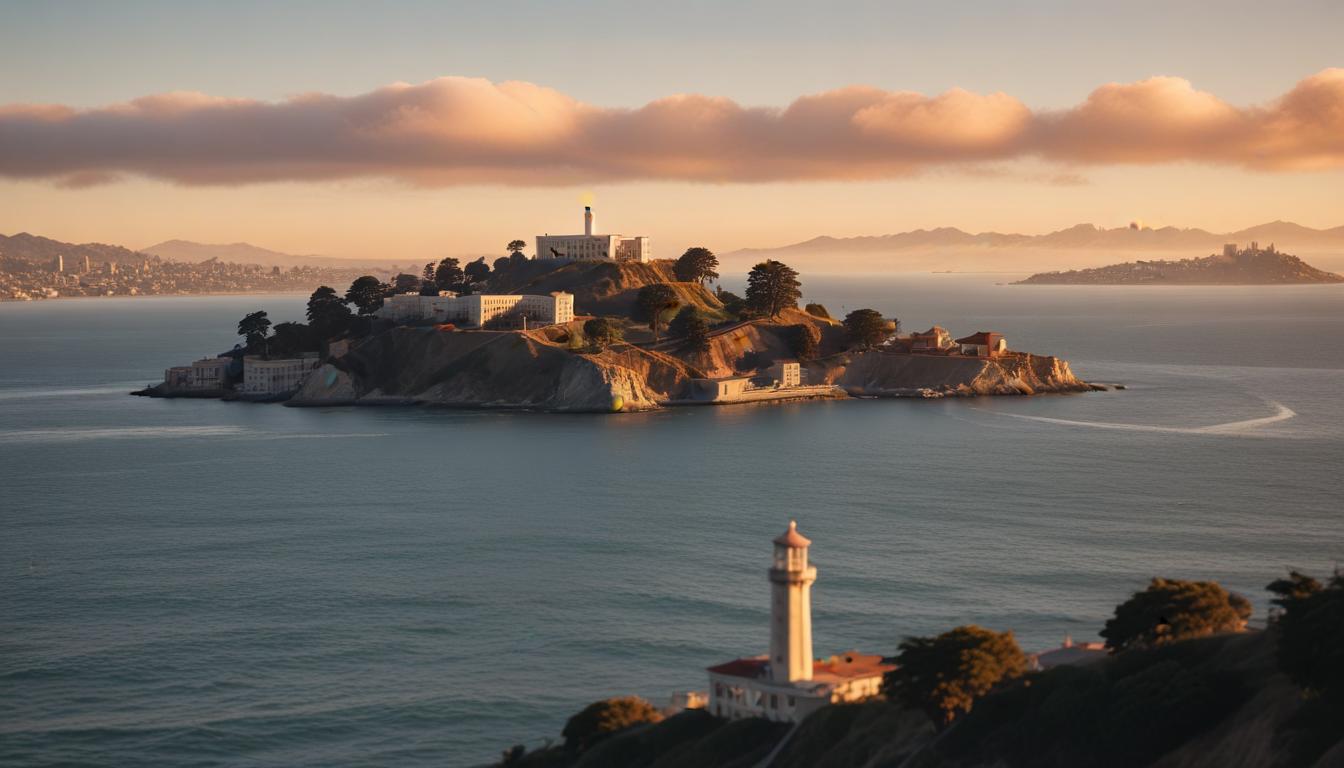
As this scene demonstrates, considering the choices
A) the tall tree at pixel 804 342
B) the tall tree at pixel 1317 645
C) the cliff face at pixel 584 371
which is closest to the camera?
the tall tree at pixel 1317 645

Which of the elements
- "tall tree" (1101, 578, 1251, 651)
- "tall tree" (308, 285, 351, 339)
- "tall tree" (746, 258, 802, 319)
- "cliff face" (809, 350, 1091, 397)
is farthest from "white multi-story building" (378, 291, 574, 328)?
"tall tree" (1101, 578, 1251, 651)

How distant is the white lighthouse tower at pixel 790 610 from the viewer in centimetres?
4603

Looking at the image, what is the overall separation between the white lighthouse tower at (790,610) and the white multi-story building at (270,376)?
435ft

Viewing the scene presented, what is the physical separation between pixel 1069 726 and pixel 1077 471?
6698cm

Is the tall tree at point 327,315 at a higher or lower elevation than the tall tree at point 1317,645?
higher

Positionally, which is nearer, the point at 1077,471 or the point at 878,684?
the point at 878,684

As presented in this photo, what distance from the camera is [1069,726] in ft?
140

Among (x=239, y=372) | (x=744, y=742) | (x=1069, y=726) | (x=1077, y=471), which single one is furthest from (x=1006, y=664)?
(x=239, y=372)

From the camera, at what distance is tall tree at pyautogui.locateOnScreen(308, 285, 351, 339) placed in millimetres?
182875

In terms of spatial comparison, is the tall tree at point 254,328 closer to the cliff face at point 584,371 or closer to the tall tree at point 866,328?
the cliff face at point 584,371

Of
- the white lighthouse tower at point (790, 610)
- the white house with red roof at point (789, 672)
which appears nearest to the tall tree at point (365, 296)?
the white house with red roof at point (789, 672)

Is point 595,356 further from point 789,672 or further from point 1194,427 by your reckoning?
point 789,672

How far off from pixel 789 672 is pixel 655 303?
131 m

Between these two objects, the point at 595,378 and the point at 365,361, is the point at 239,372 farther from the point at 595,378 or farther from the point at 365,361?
→ the point at 595,378
